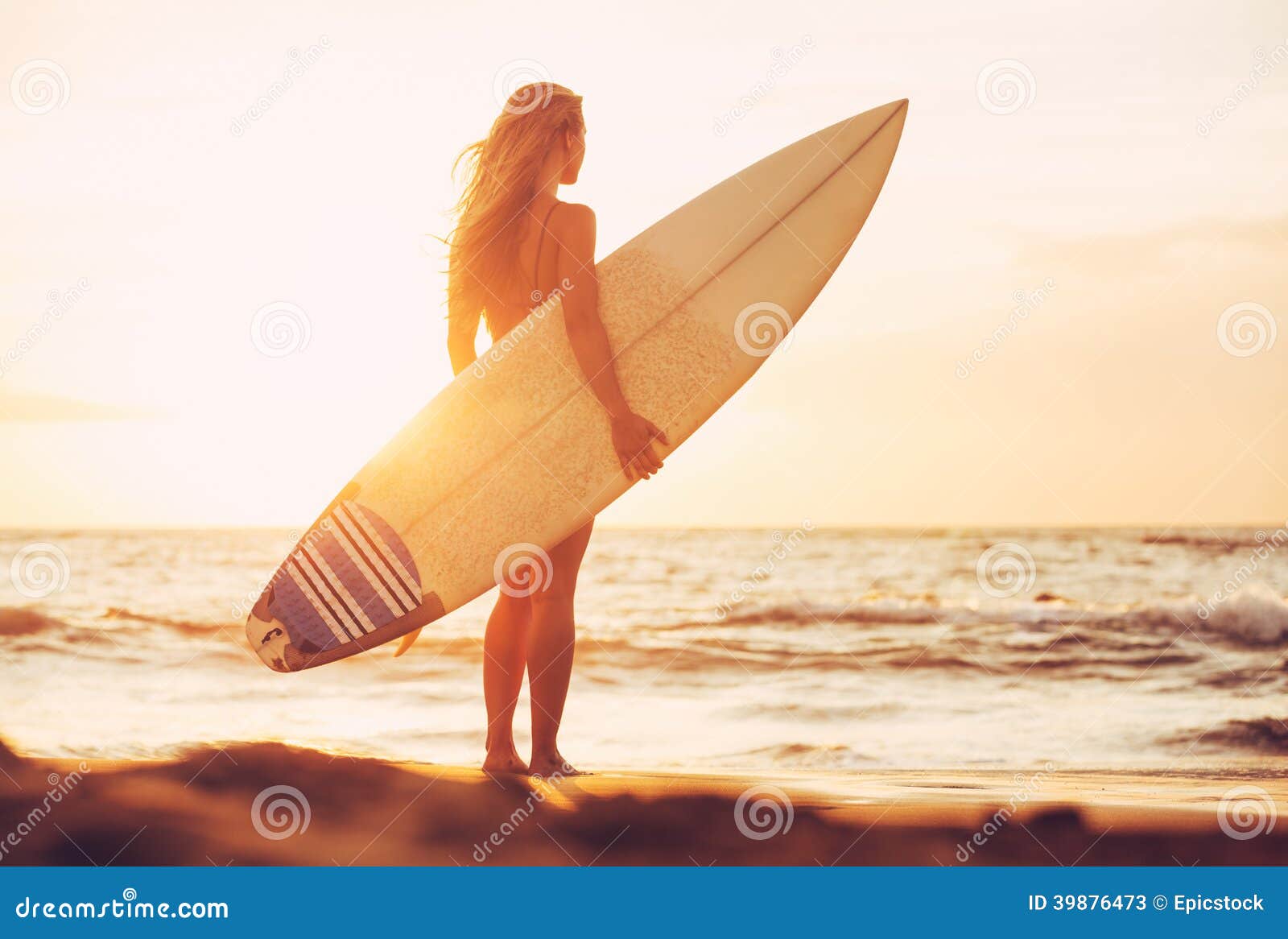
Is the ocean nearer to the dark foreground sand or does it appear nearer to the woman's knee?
the dark foreground sand

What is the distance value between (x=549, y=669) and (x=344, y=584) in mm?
667

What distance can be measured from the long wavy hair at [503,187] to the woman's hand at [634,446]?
1.44 ft

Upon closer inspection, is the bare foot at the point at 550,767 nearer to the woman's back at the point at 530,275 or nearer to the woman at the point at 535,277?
the woman at the point at 535,277

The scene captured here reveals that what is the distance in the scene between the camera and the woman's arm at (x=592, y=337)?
2.75 m

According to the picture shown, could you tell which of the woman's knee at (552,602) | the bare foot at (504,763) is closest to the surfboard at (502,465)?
the woman's knee at (552,602)

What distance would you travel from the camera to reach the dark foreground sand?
2379 millimetres

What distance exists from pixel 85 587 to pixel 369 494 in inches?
463

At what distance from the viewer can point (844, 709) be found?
5895 mm

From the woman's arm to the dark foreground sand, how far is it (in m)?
0.80

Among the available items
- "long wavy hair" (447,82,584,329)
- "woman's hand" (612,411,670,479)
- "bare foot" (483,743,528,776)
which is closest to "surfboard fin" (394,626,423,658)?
"bare foot" (483,743,528,776)

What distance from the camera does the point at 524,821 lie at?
7.95 feet

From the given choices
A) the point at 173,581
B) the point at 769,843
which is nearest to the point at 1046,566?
the point at 173,581

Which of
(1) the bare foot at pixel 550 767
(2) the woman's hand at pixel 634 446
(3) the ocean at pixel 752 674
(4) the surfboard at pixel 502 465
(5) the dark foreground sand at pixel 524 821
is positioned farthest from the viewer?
(3) the ocean at pixel 752 674

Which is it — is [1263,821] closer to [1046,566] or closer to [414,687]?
[414,687]
